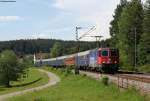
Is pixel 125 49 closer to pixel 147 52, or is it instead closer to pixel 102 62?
pixel 147 52

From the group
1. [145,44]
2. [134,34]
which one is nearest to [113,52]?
[145,44]

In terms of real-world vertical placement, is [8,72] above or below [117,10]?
below

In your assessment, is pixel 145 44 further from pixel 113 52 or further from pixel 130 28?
pixel 113 52

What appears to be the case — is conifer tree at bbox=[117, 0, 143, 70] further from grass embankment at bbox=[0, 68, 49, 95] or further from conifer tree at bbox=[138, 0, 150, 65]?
grass embankment at bbox=[0, 68, 49, 95]

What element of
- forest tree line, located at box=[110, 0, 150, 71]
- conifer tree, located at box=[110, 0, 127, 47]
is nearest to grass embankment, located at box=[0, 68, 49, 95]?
forest tree line, located at box=[110, 0, 150, 71]

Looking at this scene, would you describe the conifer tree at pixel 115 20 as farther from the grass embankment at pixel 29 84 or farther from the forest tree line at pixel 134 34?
the grass embankment at pixel 29 84

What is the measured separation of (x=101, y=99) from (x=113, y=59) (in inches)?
1193

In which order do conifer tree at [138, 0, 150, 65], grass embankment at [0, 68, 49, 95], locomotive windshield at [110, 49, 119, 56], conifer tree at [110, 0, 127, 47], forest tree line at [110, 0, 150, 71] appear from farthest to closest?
conifer tree at [110, 0, 127, 47], forest tree line at [110, 0, 150, 71], conifer tree at [138, 0, 150, 65], grass embankment at [0, 68, 49, 95], locomotive windshield at [110, 49, 119, 56]

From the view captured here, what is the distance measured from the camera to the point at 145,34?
297 feet

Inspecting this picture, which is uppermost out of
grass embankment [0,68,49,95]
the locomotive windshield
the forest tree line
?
the forest tree line

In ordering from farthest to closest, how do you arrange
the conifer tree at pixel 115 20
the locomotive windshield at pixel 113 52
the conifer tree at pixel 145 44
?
1. the conifer tree at pixel 115 20
2. the conifer tree at pixel 145 44
3. the locomotive windshield at pixel 113 52

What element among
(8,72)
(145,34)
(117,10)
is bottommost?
(8,72)

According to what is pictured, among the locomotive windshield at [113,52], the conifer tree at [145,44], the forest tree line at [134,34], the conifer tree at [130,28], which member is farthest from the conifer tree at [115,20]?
the locomotive windshield at [113,52]

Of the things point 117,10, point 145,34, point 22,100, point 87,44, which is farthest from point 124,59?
point 87,44
